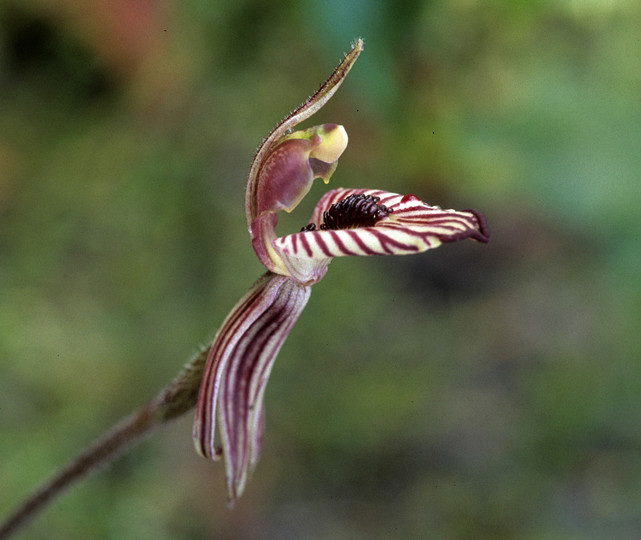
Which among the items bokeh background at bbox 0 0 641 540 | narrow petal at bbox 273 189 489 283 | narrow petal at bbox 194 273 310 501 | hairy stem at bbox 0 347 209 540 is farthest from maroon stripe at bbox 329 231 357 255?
bokeh background at bbox 0 0 641 540

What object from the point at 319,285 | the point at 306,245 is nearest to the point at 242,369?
the point at 306,245

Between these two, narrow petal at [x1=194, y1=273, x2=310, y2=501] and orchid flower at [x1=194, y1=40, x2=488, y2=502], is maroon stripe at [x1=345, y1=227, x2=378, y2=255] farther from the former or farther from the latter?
narrow petal at [x1=194, y1=273, x2=310, y2=501]

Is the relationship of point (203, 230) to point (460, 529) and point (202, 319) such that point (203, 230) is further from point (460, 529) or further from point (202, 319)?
point (460, 529)

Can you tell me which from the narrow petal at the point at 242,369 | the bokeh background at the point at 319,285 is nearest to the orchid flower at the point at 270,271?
the narrow petal at the point at 242,369

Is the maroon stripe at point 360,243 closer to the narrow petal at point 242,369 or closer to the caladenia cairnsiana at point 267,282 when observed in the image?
the caladenia cairnsiana at point 267,282

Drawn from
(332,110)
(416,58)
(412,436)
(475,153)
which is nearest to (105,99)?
(332,110)
